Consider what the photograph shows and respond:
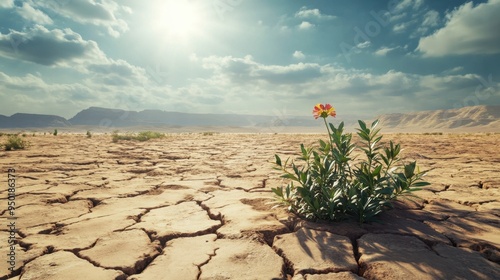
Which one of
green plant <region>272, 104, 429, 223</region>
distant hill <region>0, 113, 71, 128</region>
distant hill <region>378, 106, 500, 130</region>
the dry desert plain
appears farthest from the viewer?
distant hill <region>0, 113, 71, 128</region>

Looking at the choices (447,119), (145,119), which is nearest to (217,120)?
(145,119)

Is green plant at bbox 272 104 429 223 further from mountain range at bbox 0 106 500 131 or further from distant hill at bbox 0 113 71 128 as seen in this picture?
distant hill at bbox 0 113 71 128

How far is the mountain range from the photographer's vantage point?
195ft

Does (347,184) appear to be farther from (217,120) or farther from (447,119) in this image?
(217,120)

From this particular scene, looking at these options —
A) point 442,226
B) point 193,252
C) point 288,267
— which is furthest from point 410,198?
point 193,252

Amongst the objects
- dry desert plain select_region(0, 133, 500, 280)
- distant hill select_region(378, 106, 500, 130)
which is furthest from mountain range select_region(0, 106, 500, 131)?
dry desert plain select_region(0, 133, 500, 280)

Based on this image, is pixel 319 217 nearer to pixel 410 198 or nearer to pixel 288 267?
pixel 288 267

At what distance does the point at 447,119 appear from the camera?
6456 centimetres

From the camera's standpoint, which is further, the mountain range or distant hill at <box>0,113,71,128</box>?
distant hill at <box>0,113,71,128</box>

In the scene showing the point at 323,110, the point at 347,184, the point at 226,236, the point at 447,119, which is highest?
the point at 447,119

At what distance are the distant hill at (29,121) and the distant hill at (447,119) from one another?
98.9m

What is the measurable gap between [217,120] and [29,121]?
6666 centimetres

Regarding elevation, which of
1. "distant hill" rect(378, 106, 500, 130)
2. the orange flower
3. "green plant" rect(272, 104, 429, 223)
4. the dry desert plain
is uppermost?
"distant hill" rect(378, 106, 500, 130)

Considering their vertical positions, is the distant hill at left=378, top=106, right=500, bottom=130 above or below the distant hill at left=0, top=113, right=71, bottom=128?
above
